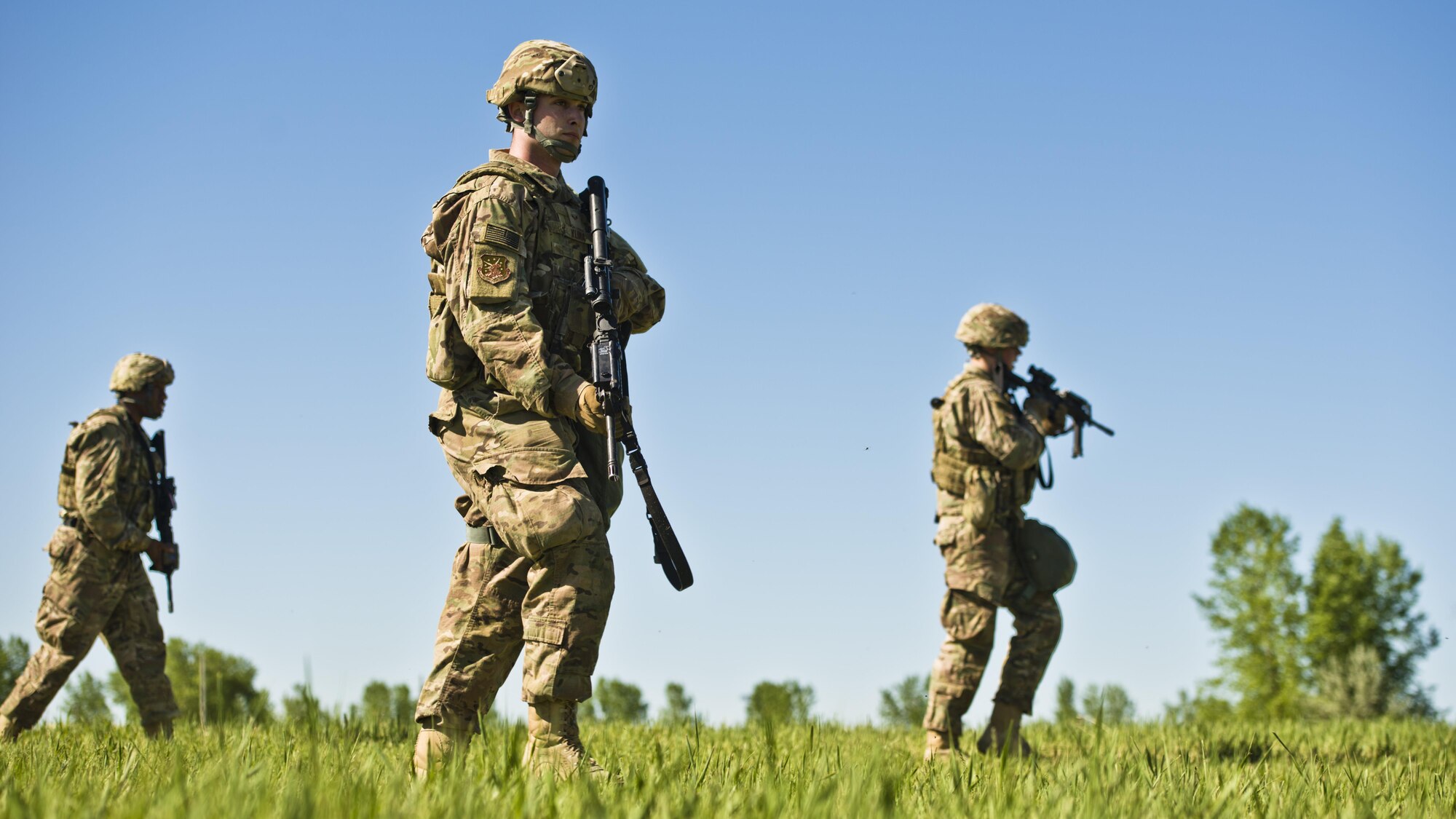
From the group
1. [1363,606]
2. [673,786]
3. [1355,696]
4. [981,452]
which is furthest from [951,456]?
[1363,606]

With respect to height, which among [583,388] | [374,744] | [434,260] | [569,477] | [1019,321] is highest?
[1019,321]

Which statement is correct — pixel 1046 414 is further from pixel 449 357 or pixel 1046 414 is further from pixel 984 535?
pixel 449 357

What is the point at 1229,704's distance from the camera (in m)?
44.6

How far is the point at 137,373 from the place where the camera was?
842 centimetres

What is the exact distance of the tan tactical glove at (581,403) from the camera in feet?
14.5

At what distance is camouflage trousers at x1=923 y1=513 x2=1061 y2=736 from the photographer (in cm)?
714

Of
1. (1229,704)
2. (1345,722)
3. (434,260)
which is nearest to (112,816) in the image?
(434,260)

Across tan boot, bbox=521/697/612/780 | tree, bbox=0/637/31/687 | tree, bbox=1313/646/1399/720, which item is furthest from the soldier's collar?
tree, bbox=0/637/31/687

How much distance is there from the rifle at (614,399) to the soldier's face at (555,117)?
368mm

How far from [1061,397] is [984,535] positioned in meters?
1.19

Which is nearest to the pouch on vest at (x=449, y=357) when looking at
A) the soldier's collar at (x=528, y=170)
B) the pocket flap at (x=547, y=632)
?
the soldier's collar at (x=528, y=170)

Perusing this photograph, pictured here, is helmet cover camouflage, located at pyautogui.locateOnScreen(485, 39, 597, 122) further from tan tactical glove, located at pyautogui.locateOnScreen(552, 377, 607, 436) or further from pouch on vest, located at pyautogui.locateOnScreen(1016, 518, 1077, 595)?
pouch on vest, located at pyautogui.locateOnScreen(1016, 518, 1077, 595)

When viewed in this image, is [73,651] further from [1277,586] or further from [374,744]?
[1277,586]

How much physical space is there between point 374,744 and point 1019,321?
15.6 ft
